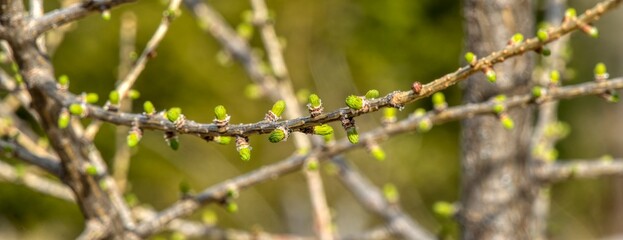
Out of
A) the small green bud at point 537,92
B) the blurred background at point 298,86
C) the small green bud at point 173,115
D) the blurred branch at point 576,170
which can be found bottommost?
the small green bud at point 173,115

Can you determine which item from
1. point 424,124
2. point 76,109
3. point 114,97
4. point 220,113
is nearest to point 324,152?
point 424,124

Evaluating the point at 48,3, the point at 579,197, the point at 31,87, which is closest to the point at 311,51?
the point at 48,3

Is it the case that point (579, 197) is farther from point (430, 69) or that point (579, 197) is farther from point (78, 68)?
point (78, 68)

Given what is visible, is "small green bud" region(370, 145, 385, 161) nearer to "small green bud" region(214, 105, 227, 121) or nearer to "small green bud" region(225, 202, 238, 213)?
"small green bud" region(225, 202, 238, 213)

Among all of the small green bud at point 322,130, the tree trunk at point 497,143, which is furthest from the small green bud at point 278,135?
the tree trunk at point 497,143

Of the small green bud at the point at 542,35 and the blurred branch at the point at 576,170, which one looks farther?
the blurred branch at the point at 576,170

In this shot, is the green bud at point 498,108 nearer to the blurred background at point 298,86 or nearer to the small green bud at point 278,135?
the small green bud at point 278,135

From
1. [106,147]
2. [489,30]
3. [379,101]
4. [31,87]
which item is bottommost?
[379,101]
